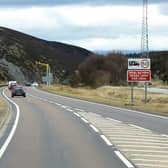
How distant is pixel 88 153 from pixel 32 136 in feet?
19.9

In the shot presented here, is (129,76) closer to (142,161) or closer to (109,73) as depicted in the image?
(142,161)

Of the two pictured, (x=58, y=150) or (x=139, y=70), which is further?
(x=139, y=70)

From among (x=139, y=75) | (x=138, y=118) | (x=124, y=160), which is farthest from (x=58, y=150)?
(x=139, y=75)

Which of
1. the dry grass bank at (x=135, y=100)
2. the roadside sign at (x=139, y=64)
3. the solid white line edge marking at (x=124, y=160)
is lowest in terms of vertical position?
the dry grass bank at (x=135, y=100)

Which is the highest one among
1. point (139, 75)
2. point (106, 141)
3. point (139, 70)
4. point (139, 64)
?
point (139, 64)

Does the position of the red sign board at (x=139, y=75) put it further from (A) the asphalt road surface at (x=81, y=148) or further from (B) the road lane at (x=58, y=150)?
(B) the road lane at (x=58, y=150)

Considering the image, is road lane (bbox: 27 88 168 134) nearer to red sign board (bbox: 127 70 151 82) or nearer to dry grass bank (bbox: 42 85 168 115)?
dry grass bank (bbox: 42 85 168 115)

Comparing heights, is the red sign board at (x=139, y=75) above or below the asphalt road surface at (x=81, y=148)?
above

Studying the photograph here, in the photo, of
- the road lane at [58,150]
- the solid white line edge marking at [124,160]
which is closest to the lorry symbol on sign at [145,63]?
the road lane at [58,150]

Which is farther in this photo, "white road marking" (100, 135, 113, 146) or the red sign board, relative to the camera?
the red sign board

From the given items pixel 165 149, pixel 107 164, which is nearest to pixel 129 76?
pixel 165 149

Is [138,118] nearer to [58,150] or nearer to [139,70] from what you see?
[58,150]

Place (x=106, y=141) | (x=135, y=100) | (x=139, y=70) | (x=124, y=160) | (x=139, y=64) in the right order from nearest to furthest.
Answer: (x=124, y=160) → (x=106, y=141) → (x=139, y=70) → (x=139, y=64) → (x=135, y=100)

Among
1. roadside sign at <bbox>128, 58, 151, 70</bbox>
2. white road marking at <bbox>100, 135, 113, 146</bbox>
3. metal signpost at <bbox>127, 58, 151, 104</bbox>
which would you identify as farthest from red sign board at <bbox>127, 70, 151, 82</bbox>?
white road marking at <bbox>100, 135, 113, 146</bbox>
